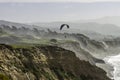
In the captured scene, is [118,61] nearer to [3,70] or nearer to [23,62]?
[23,62]

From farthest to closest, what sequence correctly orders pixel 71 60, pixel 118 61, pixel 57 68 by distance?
1. pixel 118 61
2. pixel 71 60
3. pixel 57 68

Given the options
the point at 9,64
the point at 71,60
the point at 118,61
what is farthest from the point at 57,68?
the point at 118,61

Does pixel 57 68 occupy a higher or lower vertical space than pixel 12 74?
higher

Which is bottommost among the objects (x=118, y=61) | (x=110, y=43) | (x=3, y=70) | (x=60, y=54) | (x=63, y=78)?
(x=3, y=70)

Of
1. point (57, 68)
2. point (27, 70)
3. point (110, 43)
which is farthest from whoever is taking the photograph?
point (110, 43)

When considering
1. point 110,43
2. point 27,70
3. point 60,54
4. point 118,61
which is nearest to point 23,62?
point 27,70

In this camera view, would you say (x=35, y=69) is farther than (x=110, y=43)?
No

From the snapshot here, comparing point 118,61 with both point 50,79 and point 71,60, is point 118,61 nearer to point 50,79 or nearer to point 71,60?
point 71,60
